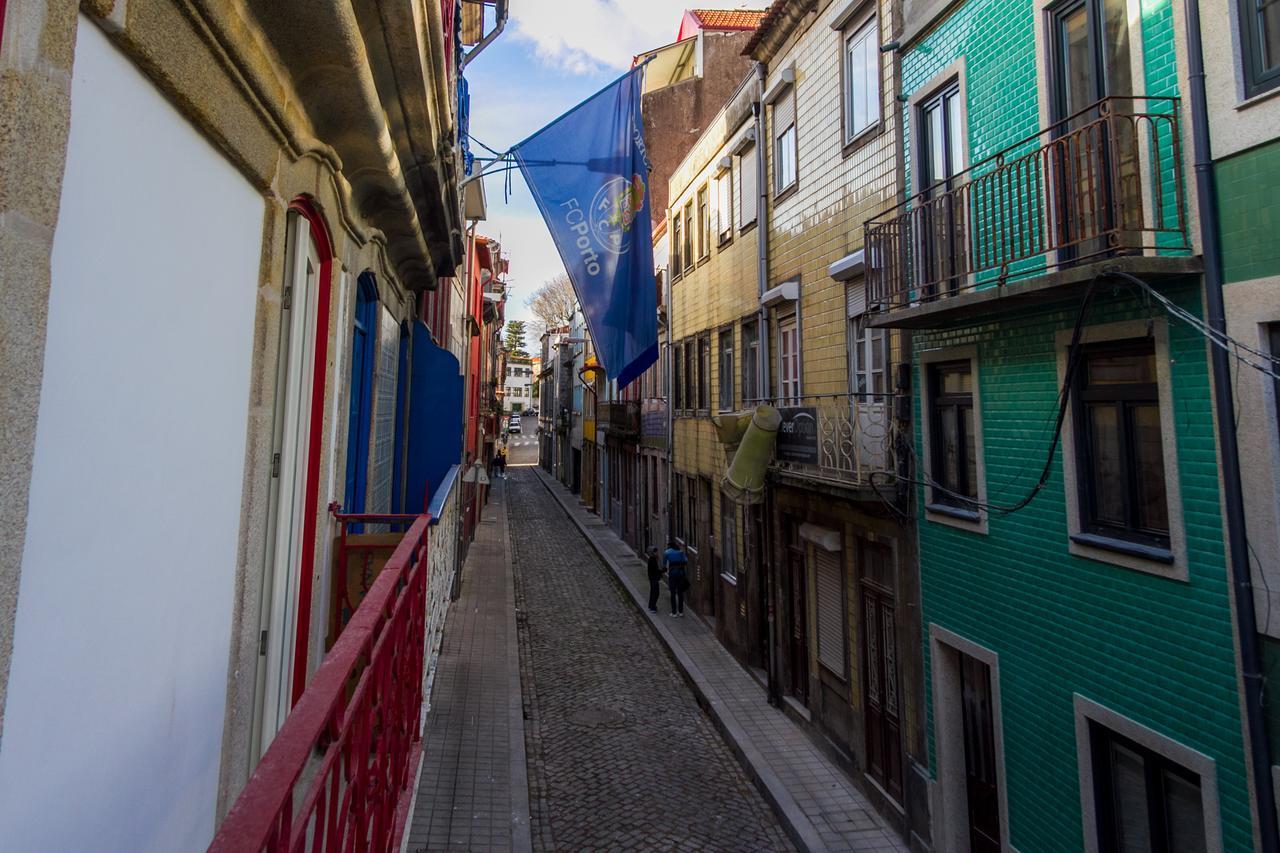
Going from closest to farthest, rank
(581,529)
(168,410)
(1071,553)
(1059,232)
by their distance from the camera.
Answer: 1. (168,410)
2. (1059,232)
3. (1071,553)
4. (581,529)

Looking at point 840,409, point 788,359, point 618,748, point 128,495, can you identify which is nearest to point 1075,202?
point 840,409

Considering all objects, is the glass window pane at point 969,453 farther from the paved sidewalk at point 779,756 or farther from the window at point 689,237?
the window at point 689,237

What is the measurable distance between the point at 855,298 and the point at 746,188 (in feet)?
16.9

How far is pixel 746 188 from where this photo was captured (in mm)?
13797

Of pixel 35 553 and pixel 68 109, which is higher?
pixel 68 109

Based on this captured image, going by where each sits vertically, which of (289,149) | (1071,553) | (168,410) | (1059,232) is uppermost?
(1059,232)

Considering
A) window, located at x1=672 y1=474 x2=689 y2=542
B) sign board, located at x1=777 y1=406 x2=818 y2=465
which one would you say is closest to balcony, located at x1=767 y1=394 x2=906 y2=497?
sign board, located at x1=777 y1=406 x2=818 y2=465

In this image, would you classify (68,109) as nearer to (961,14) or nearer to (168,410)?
(168,410)

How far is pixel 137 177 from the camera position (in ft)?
6.18

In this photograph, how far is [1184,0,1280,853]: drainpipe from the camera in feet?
14.9

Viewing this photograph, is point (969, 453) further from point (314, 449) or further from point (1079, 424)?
point (314, 449)

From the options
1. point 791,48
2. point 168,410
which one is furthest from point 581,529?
point 168,410

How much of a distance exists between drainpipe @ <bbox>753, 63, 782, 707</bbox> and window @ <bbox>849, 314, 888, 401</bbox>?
265 cm

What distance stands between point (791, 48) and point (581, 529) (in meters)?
20.5
